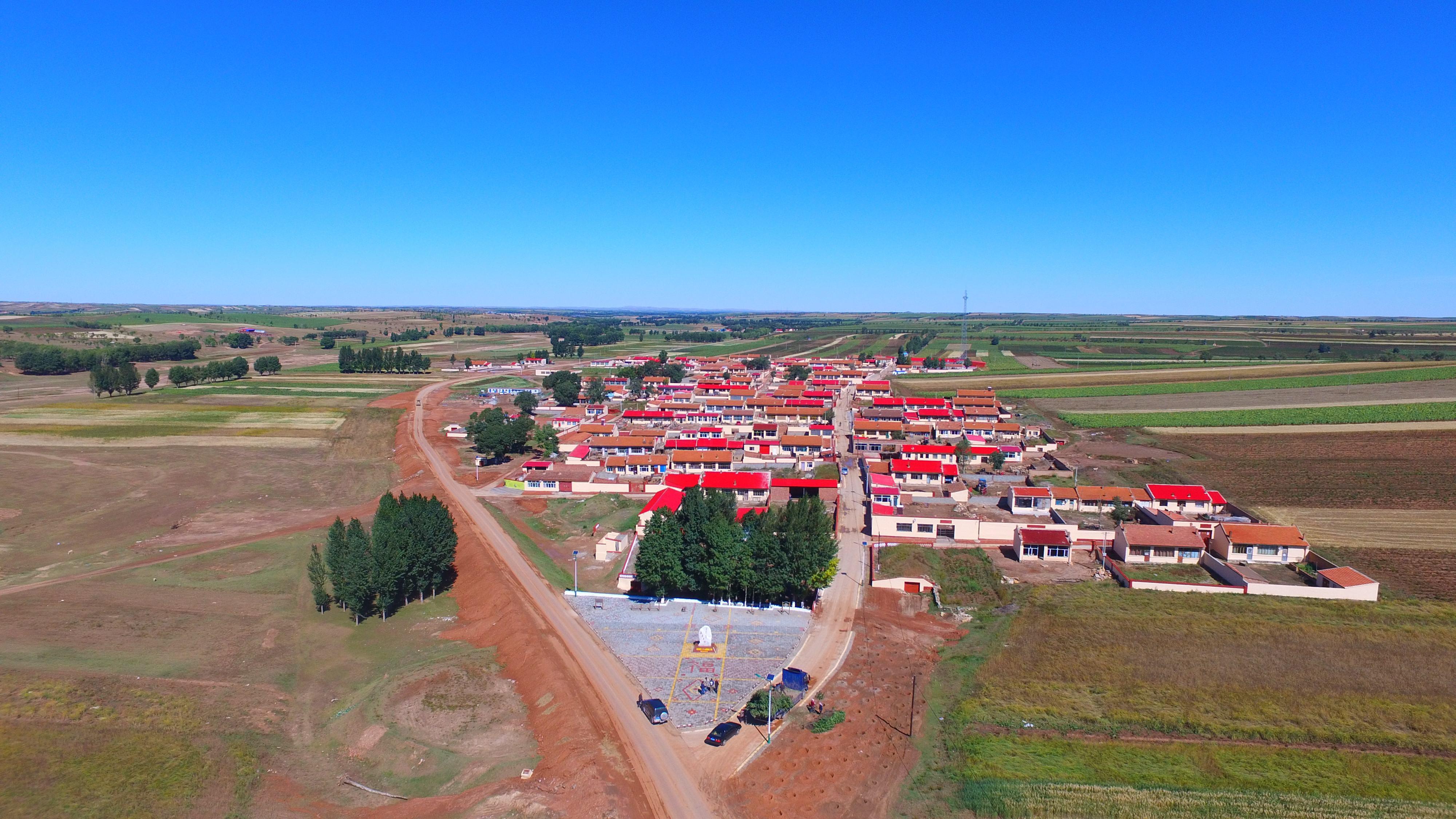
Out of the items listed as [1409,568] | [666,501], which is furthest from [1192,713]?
[666,501]

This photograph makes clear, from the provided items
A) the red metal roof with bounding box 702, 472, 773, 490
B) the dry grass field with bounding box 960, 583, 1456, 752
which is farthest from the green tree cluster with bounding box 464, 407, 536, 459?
the dry grass field with bounding box 960, 583, 1456, 752

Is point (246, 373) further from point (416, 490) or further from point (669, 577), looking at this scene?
point (669, 577)

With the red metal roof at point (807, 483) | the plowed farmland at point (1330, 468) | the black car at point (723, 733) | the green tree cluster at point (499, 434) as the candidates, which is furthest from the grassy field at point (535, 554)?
the plowed farmland at point (1330, 468)

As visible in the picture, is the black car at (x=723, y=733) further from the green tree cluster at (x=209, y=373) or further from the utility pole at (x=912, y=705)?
the green tree cluster at (x=209, y=373)

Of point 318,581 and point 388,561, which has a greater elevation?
point 388,561

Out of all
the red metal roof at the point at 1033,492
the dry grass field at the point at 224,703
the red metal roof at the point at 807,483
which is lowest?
the dry grass field at the point at 224,703

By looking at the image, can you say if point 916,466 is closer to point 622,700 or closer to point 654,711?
point 622,700
